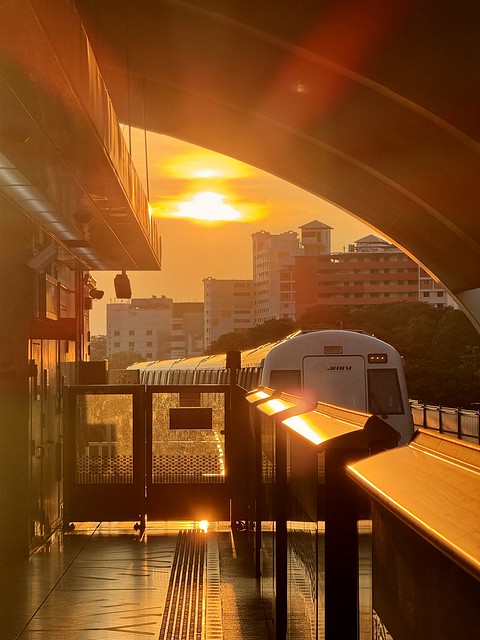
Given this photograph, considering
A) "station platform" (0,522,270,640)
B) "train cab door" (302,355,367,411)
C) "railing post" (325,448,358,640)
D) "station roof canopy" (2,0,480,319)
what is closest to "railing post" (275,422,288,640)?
"station platform" (0,522,270,640)

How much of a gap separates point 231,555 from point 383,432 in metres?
9.44

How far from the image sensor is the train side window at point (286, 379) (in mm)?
17344

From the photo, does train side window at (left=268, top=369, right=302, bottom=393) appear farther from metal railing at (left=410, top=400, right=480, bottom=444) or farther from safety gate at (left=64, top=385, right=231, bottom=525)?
metal railing at (left=410, top=400, right=480, bottom=444)

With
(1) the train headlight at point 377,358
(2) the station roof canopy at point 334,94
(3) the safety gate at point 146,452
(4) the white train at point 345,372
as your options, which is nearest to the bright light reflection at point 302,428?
(3) the safety gate at point 146,452

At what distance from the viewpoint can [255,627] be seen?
8.53 meters

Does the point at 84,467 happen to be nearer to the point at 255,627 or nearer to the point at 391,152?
the point at 255,627

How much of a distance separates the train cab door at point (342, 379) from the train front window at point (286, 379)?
38cm

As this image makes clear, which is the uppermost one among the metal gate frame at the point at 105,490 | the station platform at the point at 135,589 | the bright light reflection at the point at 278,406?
the bright light reflection at the point at 278,406

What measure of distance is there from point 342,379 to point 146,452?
12.5ft

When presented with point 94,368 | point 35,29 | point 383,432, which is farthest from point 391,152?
point 383,432

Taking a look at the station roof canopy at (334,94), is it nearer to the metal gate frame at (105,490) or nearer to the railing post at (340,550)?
the metal gate frame at (105,490)

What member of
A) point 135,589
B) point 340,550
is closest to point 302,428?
point 340,550

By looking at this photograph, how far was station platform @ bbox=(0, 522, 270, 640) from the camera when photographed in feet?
28.1

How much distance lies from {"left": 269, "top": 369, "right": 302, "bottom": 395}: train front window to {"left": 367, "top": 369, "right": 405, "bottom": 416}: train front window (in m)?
1.14
